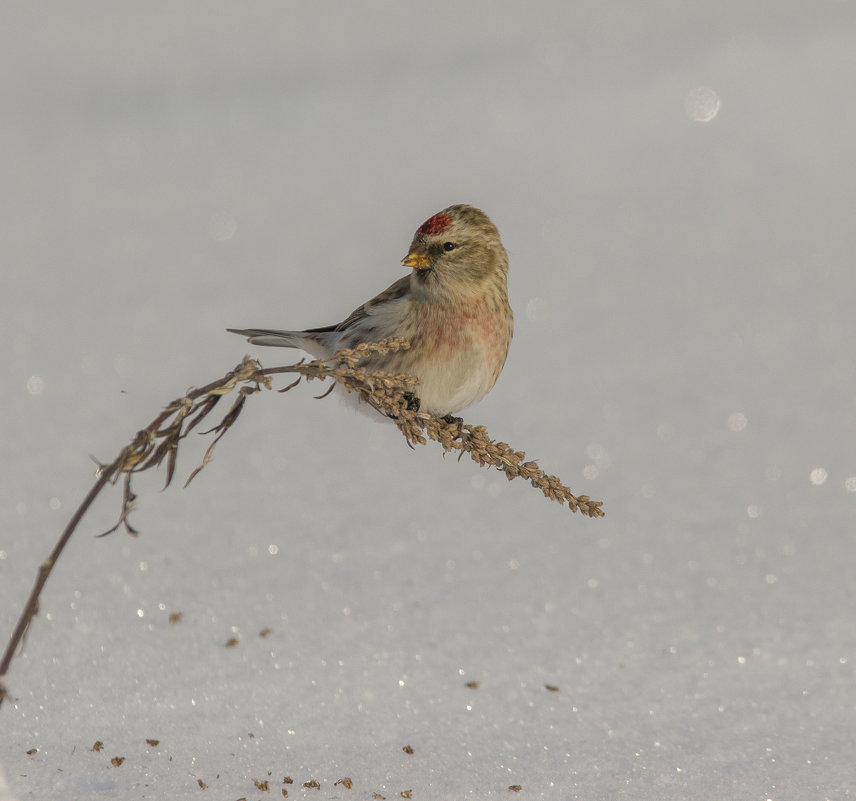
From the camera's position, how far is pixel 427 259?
3211mm

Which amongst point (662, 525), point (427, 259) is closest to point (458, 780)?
point (427, 259)

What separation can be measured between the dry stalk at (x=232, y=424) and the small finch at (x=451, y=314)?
0.22m

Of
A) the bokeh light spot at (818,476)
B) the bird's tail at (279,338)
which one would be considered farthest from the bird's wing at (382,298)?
the bokeh light spot at (818,476)

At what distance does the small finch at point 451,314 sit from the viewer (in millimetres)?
3217

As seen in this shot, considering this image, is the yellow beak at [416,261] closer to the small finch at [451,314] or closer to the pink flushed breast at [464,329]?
the small finch at [451,314]

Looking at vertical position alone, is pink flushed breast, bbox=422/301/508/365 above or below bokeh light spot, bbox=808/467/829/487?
below

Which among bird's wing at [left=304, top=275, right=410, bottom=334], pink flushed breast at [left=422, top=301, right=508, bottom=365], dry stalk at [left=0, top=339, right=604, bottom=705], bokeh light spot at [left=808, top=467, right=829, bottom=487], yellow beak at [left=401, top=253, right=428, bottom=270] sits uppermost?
bokeh light spot at [left=808, top=467, right=829, bottom=487]

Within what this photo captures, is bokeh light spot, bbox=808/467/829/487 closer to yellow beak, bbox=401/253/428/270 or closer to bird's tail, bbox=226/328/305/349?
bird's tail, bbox=226/328/305/349

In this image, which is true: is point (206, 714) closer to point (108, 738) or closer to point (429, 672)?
point (108, 738)

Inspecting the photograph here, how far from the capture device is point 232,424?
2771 mm

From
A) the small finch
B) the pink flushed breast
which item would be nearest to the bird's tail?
the small finch

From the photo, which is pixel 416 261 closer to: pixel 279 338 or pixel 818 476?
pixel 279 338

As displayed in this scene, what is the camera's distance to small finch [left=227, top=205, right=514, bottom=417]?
3.22m

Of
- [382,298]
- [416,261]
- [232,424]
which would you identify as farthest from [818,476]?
[232,424]
